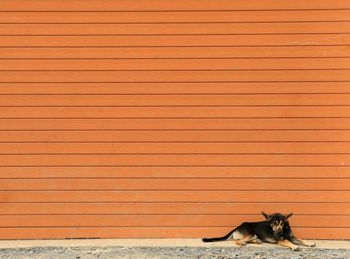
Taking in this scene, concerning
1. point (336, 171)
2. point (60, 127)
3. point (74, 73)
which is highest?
point (74, 73)

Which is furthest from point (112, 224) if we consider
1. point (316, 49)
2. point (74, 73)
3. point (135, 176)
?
point (316, 49)

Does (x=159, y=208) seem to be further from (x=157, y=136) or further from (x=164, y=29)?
(x=164, y=29)

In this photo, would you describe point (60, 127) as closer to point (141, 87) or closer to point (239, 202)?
point (141, 87)

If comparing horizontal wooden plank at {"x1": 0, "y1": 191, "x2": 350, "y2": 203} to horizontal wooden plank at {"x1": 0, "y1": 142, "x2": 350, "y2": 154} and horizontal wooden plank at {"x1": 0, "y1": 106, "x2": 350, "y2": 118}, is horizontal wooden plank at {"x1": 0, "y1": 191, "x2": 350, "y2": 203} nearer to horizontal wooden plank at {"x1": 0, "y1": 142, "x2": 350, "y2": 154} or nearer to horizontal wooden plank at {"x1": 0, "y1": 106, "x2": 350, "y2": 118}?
horizontal wooden plank at {"x1": 0, "y1": 142, "x2": 350, "y2": 154}

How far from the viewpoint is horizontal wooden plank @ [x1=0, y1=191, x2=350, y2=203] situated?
275 inches

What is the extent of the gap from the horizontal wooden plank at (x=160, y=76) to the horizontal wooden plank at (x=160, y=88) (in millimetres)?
47

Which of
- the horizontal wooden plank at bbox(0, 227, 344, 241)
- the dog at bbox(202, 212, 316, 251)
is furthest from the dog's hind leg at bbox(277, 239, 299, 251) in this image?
the horizontal wooden plank at bbox(0, 227, 344, 241)

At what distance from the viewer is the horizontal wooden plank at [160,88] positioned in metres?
7.03

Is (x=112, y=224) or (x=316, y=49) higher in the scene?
(x=316, y=49)

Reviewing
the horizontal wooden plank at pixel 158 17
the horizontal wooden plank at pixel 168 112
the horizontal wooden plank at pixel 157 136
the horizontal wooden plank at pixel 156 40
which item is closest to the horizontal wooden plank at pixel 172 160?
the horizontal wooden plank at pixel 157 136

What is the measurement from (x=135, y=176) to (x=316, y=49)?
258cm

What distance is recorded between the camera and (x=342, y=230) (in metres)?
6.96

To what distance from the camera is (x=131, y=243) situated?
271 inches

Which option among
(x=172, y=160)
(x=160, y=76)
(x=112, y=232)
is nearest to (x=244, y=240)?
(x=172, y=160)
